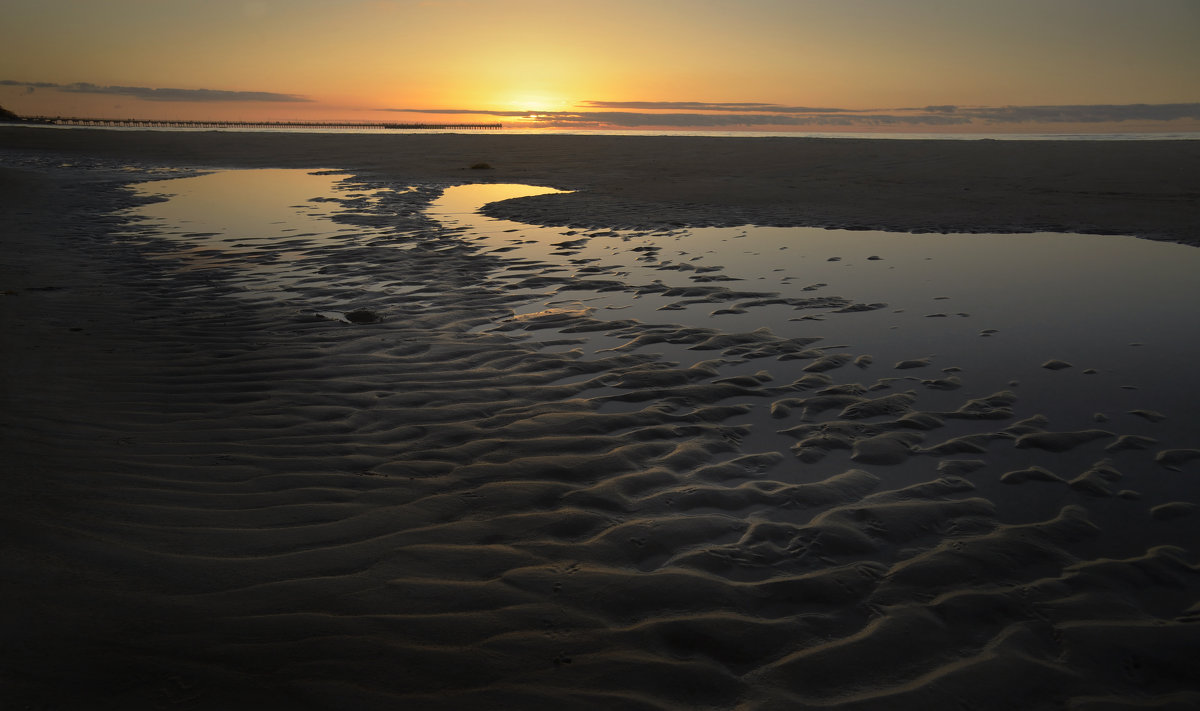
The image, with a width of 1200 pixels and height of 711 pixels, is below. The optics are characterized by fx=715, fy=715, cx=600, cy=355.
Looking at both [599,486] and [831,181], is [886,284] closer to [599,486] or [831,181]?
[599,486]

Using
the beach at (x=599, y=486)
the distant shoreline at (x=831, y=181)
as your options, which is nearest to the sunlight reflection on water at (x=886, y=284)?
the beach at (x=599, y=486)

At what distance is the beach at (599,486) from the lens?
2721 millimetres

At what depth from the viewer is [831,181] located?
21797 mm

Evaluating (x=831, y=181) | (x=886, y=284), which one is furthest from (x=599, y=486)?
(x=831, y=181)

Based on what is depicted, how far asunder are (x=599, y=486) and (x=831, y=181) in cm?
1995

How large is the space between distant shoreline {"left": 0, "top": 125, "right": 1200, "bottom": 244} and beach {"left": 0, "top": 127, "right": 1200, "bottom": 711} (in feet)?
15.8

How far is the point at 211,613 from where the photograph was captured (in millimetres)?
2918

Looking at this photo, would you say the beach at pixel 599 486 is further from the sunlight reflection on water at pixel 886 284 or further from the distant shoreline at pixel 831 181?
the distant shoreline at pixel 831 181

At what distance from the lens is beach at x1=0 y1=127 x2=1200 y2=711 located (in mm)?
2721

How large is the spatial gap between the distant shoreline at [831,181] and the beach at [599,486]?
4.82 m

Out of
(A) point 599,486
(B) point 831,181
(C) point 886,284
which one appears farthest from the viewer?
(B) point 831,181

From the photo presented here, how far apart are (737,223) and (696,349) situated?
8444 millimetres

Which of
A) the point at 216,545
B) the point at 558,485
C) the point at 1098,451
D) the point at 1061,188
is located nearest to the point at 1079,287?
the point at 1098,451

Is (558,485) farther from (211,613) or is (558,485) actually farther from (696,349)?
(696,349)
